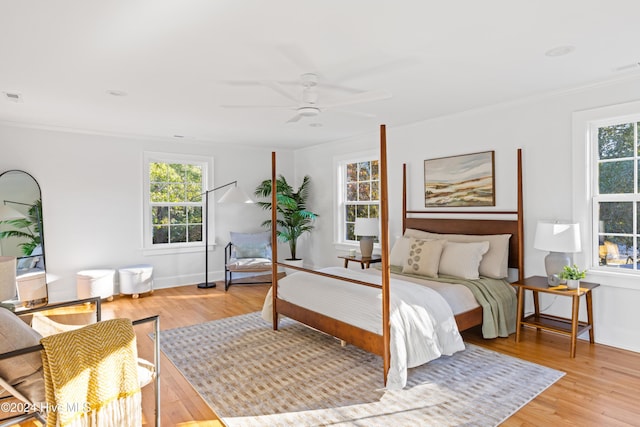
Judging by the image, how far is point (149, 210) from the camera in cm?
591

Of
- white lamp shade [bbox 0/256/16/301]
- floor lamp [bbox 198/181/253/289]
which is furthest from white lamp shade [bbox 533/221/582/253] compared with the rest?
white lamp shade [bbox 0/256/16/301]

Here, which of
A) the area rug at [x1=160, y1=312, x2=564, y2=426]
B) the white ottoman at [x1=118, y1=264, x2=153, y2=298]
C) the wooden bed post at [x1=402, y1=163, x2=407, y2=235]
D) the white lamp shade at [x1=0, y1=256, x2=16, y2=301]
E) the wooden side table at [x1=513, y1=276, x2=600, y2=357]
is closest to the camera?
the white lamp shade at [x1=0, y1=256, x2=16, y2=301]

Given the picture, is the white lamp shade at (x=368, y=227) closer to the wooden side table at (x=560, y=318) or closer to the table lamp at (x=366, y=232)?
the table lamp at (x=366, y=232)

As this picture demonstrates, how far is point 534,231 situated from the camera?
3955 millimetres

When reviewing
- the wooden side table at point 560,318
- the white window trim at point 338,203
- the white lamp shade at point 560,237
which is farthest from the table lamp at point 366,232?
the white lamp shade at point 560,237

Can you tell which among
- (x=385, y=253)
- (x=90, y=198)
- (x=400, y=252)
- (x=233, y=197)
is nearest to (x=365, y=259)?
(x=400, y=252)

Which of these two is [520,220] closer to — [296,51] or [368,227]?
[368,227]

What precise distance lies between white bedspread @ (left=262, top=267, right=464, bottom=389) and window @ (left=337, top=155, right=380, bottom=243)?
252 centimetres

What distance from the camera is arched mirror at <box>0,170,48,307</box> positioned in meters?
4.78

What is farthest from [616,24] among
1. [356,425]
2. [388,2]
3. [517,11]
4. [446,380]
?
[356,425]

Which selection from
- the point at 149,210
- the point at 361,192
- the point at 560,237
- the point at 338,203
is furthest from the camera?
the point at 338,203

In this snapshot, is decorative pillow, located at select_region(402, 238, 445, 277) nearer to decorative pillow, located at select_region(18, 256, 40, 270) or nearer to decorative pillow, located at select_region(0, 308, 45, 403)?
decorative pillow, located at select_region(0, 308, 45, 403)

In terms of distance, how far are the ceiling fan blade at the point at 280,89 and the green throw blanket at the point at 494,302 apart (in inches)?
85.8

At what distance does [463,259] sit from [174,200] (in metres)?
4.45
